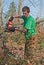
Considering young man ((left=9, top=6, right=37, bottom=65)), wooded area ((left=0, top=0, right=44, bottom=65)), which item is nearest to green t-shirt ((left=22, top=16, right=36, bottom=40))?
young man ((left=9, top=6, right=37, bottom=65))

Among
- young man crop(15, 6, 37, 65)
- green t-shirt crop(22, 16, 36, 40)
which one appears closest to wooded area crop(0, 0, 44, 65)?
young man crop(15, 6, 37, 65)

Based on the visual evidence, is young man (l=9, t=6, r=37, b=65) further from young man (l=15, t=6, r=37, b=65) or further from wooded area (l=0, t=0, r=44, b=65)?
wooded area (l=0, t=0, r=44, b=65)

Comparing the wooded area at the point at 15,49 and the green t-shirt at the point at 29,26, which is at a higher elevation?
the green t-shirt at the point at 29,26

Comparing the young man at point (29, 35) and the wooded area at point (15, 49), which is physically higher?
the young man at point (29, 35)

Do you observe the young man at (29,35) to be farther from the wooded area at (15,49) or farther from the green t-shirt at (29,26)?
the wooded area at (15,49)

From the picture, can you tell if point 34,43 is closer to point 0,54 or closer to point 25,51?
point 25,51

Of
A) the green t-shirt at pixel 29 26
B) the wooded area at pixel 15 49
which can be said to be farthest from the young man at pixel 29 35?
the wooded area at pixel 15 49

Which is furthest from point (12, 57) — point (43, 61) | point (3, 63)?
point (43, 61)

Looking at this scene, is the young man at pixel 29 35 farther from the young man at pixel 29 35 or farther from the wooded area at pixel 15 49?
the wooded area at pixel 15 49

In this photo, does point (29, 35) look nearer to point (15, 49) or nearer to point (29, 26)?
point (29, 26)

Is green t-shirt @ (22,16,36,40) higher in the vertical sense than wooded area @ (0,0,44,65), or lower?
higher

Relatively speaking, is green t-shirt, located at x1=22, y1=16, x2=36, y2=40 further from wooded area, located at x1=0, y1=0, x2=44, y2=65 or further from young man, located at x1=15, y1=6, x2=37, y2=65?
wooded area, located at x1=0, y1=0, x2=44, y2=65

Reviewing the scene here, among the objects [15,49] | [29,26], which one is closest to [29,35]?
[29,26]

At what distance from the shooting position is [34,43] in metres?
8.38
